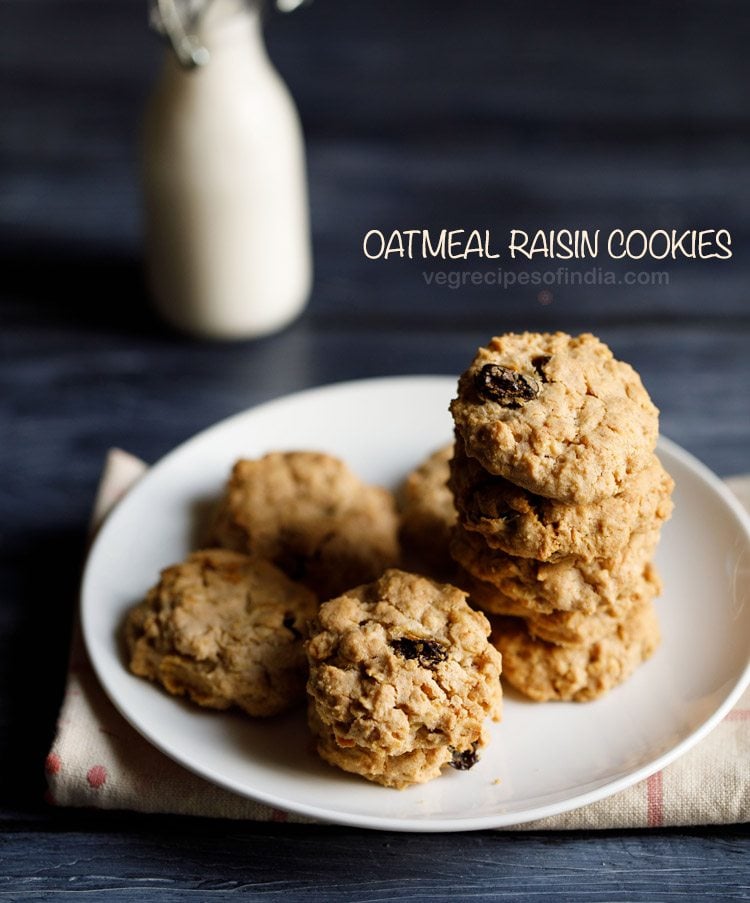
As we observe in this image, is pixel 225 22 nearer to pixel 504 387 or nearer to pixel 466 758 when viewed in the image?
pixel 504 387

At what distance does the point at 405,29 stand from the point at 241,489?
2.44m

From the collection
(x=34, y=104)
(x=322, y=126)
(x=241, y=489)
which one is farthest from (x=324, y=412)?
(x=34, y=104)

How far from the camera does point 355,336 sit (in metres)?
2.97

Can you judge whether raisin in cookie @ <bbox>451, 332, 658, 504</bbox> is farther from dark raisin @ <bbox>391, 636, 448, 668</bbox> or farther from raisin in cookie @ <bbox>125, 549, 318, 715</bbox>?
raisin in cookie @ <bbox>125, 549, 318, 715</bbox>

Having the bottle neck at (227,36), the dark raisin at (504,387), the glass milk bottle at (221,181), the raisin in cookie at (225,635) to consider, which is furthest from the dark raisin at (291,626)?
the bottle neck at (227,36)

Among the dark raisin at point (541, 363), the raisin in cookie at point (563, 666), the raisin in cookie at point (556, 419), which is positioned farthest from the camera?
the raisin in cookie at point (563, 666)

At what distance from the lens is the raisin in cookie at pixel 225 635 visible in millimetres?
1805

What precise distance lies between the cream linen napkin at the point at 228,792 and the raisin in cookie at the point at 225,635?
121mm

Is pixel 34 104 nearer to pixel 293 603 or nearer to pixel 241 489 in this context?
pixel 241 489

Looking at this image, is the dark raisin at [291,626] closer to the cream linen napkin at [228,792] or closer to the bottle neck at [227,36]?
the cream linen napkin at [228,792]

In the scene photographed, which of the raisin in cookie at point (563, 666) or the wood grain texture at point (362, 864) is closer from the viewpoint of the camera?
the wood grain texture at point (362, 864)

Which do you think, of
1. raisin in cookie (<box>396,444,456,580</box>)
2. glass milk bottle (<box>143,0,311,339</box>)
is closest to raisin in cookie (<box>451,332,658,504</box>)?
raisin in cookie (<box>396,444,456,580</box>)

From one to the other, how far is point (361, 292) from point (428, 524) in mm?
1147

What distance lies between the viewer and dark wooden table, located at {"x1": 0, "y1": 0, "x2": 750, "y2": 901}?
178 centimetres
